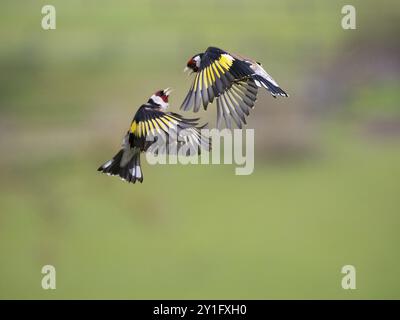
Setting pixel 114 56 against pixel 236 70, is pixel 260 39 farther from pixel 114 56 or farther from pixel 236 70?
pixel 236 70

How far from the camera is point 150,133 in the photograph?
174 cm

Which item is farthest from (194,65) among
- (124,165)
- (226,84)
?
(124,165)

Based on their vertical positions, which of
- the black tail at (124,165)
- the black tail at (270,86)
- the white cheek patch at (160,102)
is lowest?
the black tail at (124,165)

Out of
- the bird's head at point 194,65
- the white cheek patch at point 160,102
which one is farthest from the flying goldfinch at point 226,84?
the white cheek patch at point 160,102

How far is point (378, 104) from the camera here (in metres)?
2.93

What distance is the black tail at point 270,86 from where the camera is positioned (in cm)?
175

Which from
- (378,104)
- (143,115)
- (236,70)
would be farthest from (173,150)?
(378,104)

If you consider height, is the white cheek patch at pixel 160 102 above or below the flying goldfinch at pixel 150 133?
above

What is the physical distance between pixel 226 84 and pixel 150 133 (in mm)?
218

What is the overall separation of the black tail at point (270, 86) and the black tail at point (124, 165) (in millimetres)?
356

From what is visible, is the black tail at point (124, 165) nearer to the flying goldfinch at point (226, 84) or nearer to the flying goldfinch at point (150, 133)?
the flying goldfinch at point (150, 133)

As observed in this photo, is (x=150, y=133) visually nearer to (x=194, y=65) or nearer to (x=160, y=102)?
(x=160, y=102)

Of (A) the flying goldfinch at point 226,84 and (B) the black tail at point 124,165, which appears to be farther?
(B) the black tail at point 124,165

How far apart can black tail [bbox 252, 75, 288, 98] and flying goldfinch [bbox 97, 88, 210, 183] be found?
210mm
